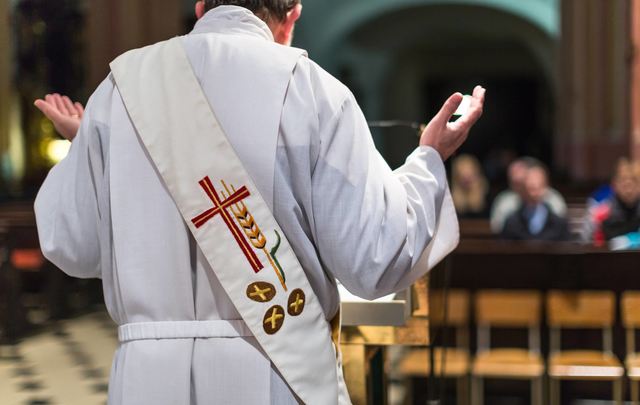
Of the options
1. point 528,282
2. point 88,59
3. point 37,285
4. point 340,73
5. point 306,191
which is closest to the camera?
point 306,191

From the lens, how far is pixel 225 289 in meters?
1.71

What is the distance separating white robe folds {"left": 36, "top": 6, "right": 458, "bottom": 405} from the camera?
1689 mm

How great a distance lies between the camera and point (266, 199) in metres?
1.71

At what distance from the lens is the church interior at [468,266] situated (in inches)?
188

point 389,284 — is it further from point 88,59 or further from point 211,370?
point 88,59

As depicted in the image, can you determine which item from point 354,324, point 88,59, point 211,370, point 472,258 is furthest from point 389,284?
point 88,59

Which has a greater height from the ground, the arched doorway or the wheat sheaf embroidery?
the wheat sheaf embroidery

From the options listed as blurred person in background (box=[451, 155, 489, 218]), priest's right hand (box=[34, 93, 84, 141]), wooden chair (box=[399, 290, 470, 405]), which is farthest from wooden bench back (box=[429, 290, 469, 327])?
blurred person in background (box=[451, 155, 489, 218])

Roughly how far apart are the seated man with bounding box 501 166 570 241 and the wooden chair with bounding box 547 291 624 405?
156 cm

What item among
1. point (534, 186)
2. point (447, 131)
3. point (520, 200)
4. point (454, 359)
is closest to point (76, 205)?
point (447, 131)

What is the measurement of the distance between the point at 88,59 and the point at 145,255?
12909mm

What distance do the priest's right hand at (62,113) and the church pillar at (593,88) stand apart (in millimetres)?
13022

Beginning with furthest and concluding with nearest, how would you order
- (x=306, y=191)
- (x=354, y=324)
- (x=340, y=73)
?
(x=340, y=73) → (x=354, y=324) → (x=306, y=191)

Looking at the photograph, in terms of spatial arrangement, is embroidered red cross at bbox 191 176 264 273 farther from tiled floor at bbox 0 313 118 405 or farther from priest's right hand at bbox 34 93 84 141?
tiled floor at bbox 0 313 118 405
